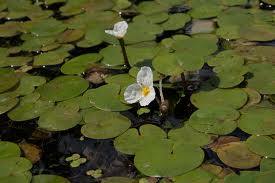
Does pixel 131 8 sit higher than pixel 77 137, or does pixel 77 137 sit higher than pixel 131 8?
pixel 131 8

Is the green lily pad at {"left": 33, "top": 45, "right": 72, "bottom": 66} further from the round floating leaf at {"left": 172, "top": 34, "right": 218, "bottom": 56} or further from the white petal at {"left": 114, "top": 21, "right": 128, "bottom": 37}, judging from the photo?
the round floating leaf at {"left": 172, "top": 34, "right": 218, "bottom": 56}

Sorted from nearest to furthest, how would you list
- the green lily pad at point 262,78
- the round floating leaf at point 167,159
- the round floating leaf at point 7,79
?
1. the round floating leaf at point 167,159
2. the green lily pad at point 262,78
3. the round floating leaf at point 7,79

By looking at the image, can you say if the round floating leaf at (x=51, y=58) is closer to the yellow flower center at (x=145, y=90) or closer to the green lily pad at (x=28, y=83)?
the green lily pad at (x=28, y=83)

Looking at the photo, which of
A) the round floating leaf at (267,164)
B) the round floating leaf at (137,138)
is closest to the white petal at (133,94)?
the round floating leaf at (137,138)

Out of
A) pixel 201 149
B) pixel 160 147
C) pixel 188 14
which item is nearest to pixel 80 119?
pixel 160 147

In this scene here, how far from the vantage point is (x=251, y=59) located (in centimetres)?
219

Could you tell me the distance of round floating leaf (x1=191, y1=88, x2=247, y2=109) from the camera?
1891 millimetres

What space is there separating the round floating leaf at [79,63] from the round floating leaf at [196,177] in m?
0.91

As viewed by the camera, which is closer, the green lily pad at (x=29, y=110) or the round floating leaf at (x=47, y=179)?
the round floating leaf at (x=47, y=179)

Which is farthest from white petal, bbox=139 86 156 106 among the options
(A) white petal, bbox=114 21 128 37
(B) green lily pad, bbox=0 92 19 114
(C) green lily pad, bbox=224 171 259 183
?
(B) green lily pad, bbox=0 92 19 114

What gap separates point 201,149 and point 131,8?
1.43 metres

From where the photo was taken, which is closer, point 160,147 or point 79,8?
point 160,147

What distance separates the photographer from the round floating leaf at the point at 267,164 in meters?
1.56

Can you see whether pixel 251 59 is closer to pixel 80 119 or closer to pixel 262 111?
pixel 262 111
